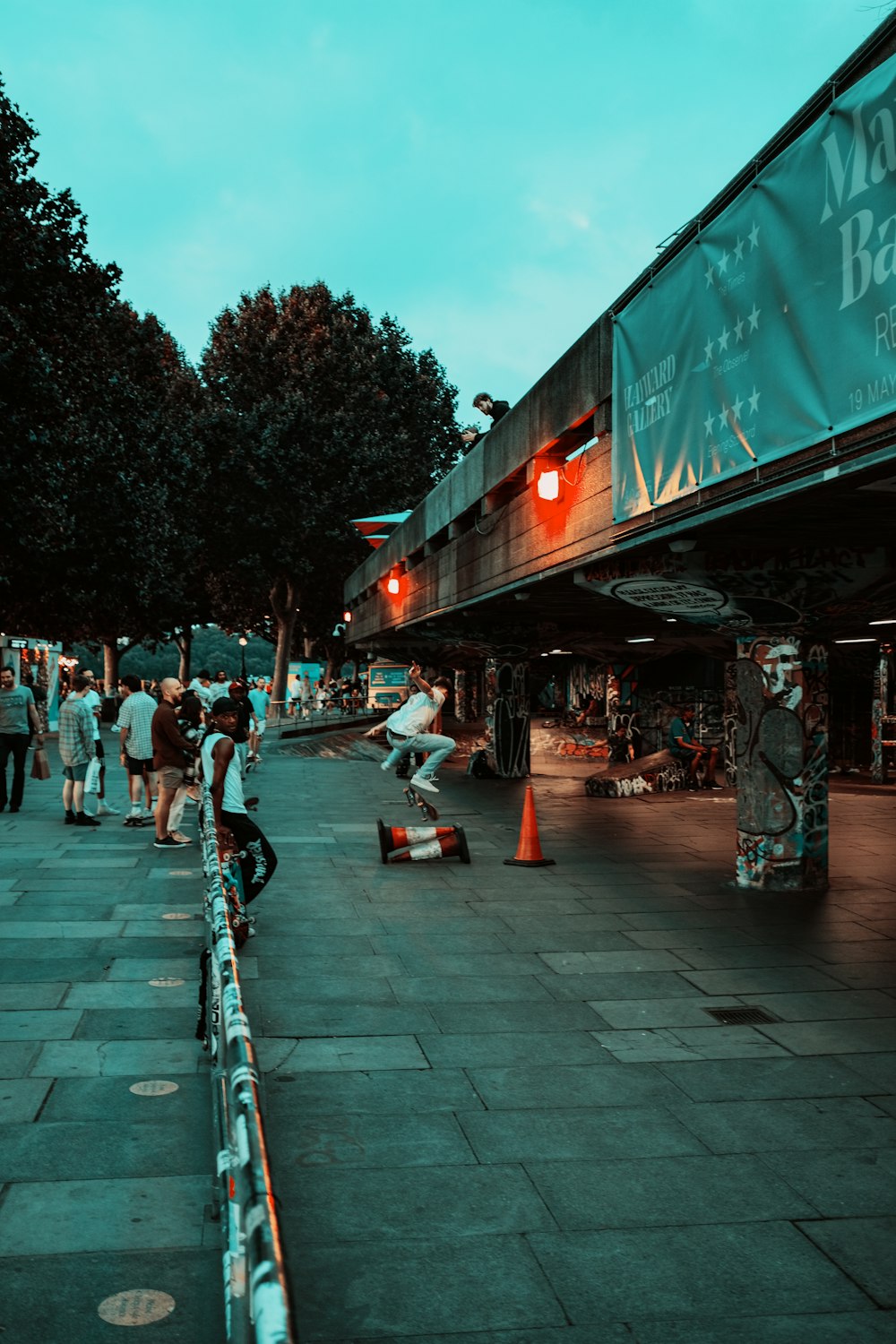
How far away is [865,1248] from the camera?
425 centimetres

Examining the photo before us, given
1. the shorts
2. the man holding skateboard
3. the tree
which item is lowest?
the shorts

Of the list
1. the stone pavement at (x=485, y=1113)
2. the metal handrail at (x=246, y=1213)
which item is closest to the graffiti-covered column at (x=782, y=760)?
the stone pavement at (x=485, y=1113)

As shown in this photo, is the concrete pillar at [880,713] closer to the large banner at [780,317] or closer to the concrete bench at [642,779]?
the concrete bench at [642,779]

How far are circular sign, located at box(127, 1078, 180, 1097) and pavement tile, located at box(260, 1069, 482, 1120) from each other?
0.46 meters

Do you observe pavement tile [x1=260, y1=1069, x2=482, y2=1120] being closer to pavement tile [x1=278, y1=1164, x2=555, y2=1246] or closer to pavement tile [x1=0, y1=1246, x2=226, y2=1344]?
pavement tile [x1=278, y1=1164, x2=555, y2=1246]

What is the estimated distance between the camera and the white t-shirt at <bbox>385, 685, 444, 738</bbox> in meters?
14.1

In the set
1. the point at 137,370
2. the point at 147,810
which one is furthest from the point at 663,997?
the point at 137,370

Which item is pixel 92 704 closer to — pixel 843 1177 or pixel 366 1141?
pixel 366 1141

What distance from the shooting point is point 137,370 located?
128ft

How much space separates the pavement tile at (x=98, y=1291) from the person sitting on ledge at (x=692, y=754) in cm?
1883

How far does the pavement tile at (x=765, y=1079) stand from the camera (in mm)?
5855

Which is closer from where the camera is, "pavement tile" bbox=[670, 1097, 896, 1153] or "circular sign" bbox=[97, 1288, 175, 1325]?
"circular sign" bbox=[97, 1288, 175, 1325]

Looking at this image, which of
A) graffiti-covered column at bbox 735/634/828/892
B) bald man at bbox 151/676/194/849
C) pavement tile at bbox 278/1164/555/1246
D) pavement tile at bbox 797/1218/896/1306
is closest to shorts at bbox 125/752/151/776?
bald man at bbox 151/676/194/849

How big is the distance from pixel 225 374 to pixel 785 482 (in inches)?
1664
